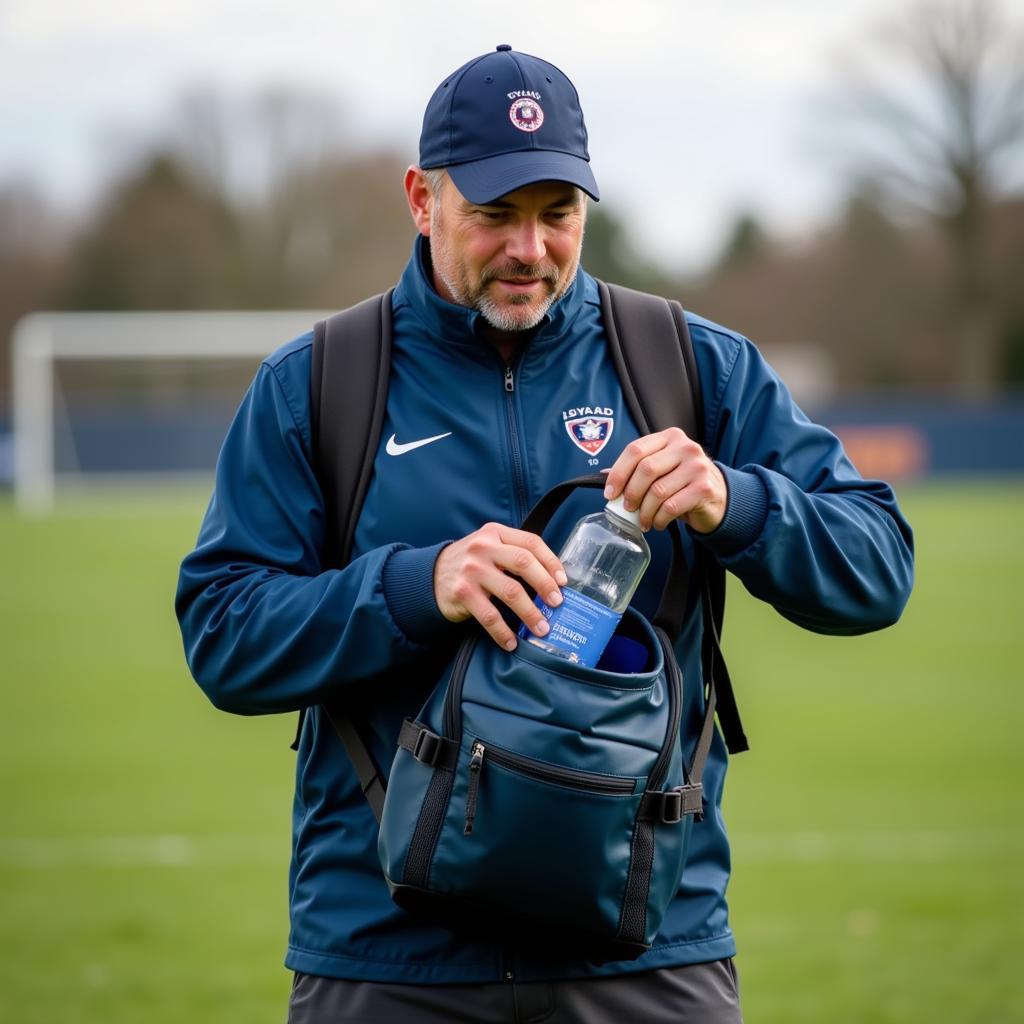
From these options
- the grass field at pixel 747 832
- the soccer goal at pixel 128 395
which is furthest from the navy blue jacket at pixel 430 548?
the soccer goal at pixel 128 395

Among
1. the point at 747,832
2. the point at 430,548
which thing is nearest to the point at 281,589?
the point at 430,548

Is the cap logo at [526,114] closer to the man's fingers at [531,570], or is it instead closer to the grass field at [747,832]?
the man's fingers at [531,570]

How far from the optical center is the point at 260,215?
179ft

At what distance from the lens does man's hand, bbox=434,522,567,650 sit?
2.38 meters

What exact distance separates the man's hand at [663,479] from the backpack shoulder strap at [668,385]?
1.02 feet

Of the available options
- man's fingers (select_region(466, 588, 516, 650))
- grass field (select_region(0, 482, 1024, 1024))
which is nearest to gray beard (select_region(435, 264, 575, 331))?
man's fingers (select_region(466, 588, 516, 650))

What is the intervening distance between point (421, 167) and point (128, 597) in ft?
55.6

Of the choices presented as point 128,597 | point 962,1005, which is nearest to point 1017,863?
point 962,1005

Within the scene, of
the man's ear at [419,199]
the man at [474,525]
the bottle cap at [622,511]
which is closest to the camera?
the bottle cap at [622,511]

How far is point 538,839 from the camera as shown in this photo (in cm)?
233

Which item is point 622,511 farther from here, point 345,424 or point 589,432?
point 345,424

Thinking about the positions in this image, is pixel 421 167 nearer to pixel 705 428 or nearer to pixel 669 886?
pixel 705 428

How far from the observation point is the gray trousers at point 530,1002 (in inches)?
100

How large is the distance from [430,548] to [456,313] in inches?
17.2
